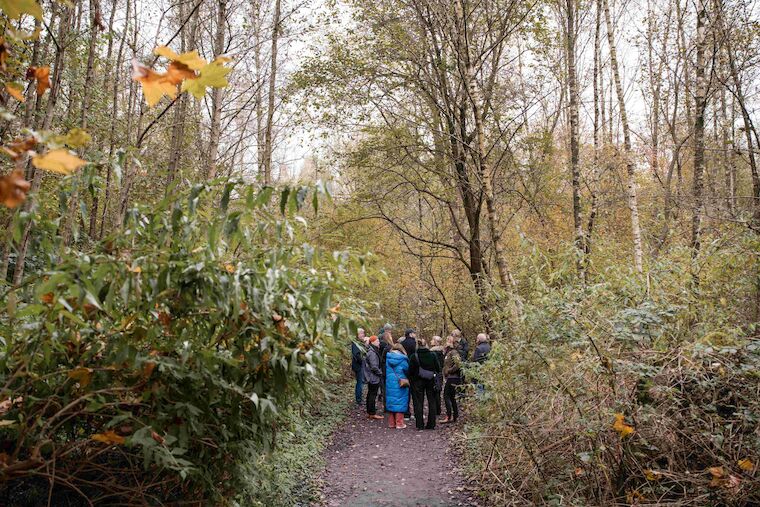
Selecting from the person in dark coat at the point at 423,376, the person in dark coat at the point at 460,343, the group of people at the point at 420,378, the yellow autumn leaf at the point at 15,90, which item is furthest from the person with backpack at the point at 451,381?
the yellow autumn leaf at the point at 15,90

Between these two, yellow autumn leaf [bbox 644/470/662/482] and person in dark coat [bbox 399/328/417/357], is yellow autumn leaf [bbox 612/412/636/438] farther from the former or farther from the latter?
person in dark coat [bbox 399/328/417/357]

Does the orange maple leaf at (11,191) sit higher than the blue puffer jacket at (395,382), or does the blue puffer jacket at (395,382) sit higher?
the orange maple leaf at (11,191)

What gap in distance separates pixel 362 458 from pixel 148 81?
27.4 feet

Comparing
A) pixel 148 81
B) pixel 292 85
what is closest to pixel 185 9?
pixel 292 85

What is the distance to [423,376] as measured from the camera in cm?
1045

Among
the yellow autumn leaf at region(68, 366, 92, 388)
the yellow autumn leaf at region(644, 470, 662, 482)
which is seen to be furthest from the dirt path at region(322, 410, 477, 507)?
the yellow autumn leaf at region(68, 366, 92, 388)

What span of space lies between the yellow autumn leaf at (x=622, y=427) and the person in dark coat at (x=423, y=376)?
6120 mm

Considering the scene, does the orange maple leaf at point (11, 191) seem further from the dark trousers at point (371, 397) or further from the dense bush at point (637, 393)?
the dark trousers at point (371, 397)

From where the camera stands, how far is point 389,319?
63.0 ft

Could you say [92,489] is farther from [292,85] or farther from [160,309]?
[292,85]

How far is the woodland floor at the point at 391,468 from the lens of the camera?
6.78 m

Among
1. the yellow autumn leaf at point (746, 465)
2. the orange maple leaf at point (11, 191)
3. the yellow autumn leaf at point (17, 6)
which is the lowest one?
the yellow autumn leaf at point (746, 465)

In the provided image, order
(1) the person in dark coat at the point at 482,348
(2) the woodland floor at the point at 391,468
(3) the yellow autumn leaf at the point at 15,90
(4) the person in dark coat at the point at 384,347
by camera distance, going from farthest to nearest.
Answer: (4) the person in dark coat at the point at 384,347 → (1) the person in dark coat at the point at 482,348 → (2) the woodland floor at the point at 391,468 → (3) the yellow autumn leaf at the point at 15,90

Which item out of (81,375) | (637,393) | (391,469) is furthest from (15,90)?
(391,469)
